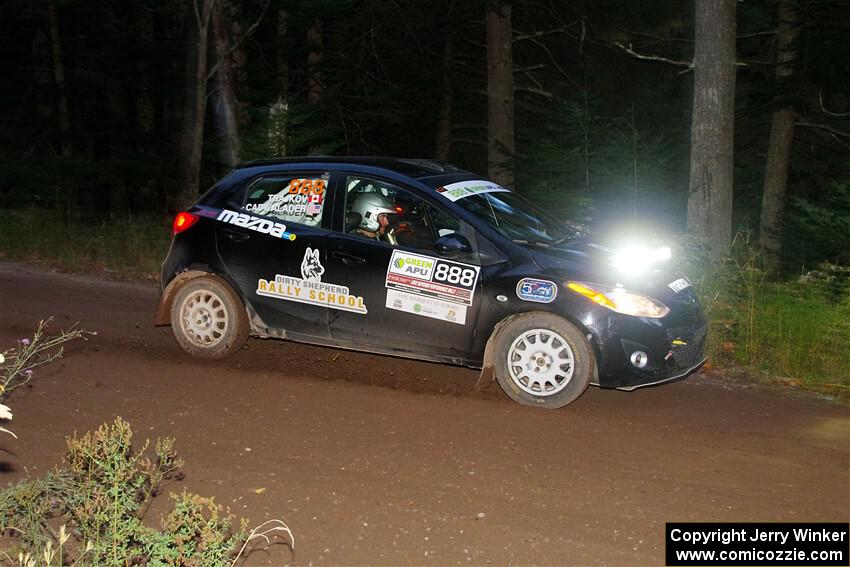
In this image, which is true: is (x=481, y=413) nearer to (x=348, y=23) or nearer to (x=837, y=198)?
(x=837, y=198)

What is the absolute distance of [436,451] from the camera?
6598 mm

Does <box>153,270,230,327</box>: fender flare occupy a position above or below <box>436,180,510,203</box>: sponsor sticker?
below

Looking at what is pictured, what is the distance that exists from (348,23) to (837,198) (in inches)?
487

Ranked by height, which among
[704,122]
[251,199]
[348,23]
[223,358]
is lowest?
[223,358]

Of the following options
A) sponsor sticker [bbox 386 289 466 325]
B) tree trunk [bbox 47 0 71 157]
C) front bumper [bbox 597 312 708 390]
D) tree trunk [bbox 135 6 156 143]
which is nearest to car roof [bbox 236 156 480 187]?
sponsor sticker [bbox 386 289 466 325]

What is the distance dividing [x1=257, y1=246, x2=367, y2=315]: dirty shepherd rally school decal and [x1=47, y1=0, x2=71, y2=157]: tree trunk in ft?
68.8

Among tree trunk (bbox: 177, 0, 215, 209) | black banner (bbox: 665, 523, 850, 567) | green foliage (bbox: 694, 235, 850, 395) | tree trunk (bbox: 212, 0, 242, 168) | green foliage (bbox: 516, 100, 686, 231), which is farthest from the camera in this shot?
tree trunk (bbox: 212, 0, 242, 168)

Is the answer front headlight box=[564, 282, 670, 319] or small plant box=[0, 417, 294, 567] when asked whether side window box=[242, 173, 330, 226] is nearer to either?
front headlight box=[564, 282, 670, 319]

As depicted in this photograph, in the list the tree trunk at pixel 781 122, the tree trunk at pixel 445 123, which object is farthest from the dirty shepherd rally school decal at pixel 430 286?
the tree trunk at pixel 445 123

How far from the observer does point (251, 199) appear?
8922 mm

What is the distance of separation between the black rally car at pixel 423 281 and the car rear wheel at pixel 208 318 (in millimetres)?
13

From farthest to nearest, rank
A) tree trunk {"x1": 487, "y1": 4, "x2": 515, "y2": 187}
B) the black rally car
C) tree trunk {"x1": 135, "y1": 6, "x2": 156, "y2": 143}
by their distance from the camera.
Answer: tree trunk {"x1": 135, "y1": 6, "x2": 156, "y2": 143} → tree trunk {"x1": 487, "y1": 4, "x2": 515, "y2": 187} → the black rally car

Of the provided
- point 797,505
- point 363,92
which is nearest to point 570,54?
point 363,92

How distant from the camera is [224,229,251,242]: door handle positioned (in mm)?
8781
